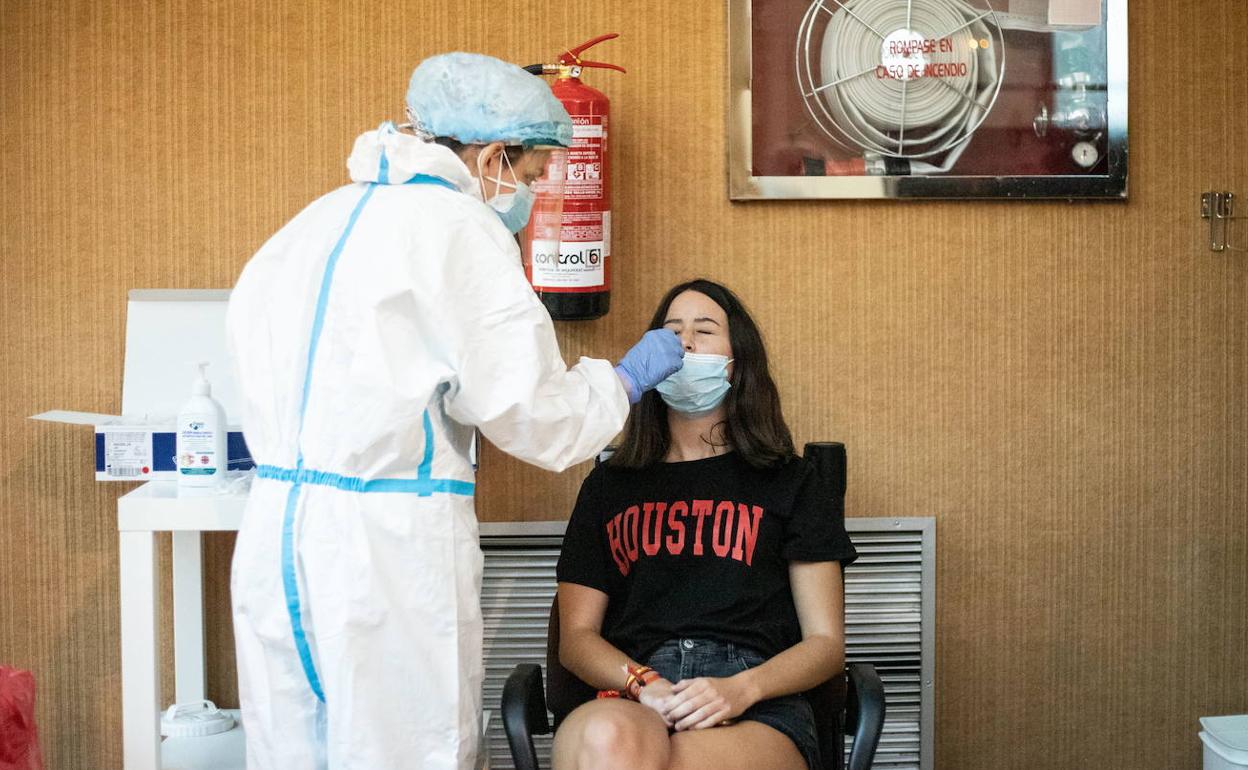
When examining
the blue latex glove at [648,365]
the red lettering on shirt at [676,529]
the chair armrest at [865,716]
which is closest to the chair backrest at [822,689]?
the chair armrest at [865,716]

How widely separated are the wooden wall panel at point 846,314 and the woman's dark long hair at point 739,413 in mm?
418

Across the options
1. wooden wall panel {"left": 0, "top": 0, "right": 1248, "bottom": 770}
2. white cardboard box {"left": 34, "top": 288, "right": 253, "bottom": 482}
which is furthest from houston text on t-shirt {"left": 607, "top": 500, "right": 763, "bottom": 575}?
white cardboard box {"left": 34, "top": 288, "right": 253, "bottom": 482}

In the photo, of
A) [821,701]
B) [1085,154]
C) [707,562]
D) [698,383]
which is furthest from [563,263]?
[1085,154]

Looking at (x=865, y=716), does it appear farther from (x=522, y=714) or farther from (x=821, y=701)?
(x=522, y=714)

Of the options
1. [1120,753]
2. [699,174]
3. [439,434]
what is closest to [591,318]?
[699,174]

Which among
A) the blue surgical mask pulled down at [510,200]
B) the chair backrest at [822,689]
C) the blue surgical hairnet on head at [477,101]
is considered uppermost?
the blue surgical hairnet on head at [477,101]

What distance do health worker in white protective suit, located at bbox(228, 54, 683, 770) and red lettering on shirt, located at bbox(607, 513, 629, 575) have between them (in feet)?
1.45

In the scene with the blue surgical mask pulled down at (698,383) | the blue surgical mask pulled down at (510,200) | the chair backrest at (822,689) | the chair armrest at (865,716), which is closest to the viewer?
the chair armrest at (865,716)

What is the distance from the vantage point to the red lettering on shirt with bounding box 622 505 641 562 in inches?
86.2

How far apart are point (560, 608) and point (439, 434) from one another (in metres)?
0.57

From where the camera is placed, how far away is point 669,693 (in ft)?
6.38

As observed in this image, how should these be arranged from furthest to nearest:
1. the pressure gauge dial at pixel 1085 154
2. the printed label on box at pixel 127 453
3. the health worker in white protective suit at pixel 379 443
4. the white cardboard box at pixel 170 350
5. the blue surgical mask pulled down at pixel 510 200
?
the pressure gauge dial at pixel 1085 154 < the white cardboard box at pixel 170 350 < the printed label on box at pixel 127 453 < the blue surgical mask pulled down at pixel 510 200 < the health worker in white protective suit at pixel 379 443

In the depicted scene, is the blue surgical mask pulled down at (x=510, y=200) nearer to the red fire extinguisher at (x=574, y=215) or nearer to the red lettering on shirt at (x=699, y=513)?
the red fire extinguisher at (x=574, y=215)

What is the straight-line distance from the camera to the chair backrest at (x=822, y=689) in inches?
81.7
